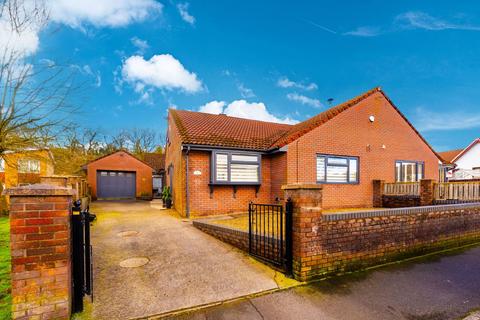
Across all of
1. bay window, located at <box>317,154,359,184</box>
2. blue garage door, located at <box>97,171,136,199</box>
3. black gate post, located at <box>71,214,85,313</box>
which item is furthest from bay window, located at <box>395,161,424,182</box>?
blue garage door, located at <box>97,171,136,199</box>

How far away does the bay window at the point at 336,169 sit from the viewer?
1058 centimetres

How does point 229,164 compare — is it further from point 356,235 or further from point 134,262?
point 356,235

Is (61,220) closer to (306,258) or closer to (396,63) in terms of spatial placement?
(306,258)

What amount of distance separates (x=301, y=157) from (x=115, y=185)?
1933cm

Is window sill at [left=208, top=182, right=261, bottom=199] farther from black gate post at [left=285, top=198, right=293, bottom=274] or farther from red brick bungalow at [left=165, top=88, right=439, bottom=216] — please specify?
black gate post at [left=285, top=198, right=293, bottom=274]

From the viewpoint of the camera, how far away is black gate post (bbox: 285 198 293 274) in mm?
4004

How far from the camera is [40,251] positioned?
96.0 inches

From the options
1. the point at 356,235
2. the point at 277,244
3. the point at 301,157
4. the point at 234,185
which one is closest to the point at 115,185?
the point at 234,185

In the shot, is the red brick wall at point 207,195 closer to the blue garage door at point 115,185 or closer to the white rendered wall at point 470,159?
the blue garage door at point 115,185

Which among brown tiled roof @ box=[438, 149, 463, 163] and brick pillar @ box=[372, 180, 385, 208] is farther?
brown tiled roof @ box=[438, 149, 463, 163]

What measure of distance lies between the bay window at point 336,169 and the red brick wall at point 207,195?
11.6 ft

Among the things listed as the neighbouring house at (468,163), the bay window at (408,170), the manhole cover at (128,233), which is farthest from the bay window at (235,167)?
the neighbouring house at (468,163)

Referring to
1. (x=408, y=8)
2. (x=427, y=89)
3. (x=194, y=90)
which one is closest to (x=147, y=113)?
(x=194, y=90)

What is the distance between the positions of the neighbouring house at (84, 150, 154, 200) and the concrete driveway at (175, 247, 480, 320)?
20536mm
